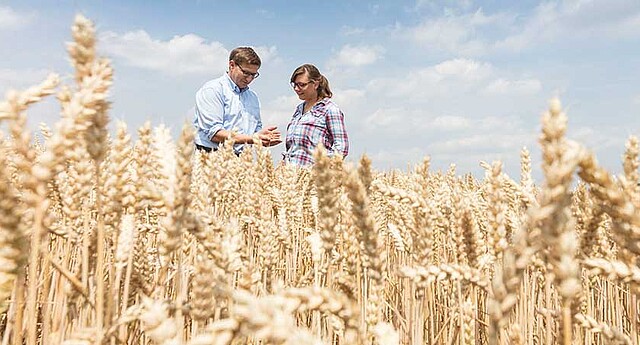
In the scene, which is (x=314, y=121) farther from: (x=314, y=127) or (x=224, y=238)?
(x=224, y=238)

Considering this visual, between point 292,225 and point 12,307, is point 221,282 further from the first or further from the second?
point 292,225

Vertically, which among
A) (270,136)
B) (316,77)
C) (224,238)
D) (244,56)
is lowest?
(224,238)

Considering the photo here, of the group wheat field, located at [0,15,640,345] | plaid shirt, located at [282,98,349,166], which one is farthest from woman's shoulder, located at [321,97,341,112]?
wheat field, located at [0,15,640,345]

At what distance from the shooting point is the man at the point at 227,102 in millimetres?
6230

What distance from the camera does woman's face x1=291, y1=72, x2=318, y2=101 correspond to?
20.7 ft

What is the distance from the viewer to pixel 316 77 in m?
6.37

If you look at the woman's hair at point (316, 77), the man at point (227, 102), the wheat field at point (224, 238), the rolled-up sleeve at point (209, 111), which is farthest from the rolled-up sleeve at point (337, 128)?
the wheat field at point (224, 238)

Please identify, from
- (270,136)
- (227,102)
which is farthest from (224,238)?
(227,102)

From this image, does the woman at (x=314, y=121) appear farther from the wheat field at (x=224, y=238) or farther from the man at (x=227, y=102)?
the wheat field at (x=224, y=238)

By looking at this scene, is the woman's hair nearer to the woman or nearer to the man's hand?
the woman

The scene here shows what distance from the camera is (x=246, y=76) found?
21.0ft

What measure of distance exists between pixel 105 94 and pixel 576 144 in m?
0.72

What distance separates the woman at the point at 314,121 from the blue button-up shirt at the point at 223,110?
674 millimetres

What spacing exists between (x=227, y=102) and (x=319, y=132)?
1217 mm
